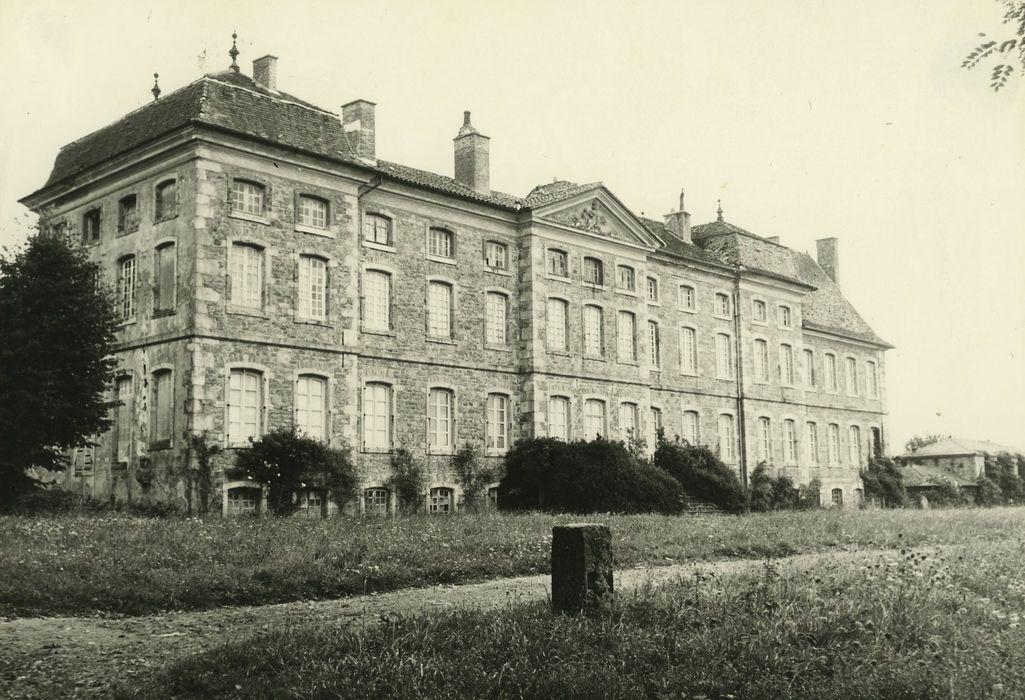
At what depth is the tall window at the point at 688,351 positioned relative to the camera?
34.9m

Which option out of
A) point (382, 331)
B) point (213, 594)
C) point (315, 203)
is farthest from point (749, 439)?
point (213, 594)

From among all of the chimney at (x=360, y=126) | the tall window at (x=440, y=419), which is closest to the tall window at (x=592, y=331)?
the tall window at (x=440, y=419)

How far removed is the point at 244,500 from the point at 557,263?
12221 mm

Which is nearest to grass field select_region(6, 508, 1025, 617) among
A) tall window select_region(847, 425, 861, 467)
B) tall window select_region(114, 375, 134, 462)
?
tall window select_region(114, 375, 134, 462)

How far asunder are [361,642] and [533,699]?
1565 millimetres

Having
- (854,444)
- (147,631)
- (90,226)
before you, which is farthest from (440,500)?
(854,444)

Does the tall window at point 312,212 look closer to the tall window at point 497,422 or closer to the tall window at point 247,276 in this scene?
the tall window at point 247,276

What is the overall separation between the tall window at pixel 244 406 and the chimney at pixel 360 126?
668 cm

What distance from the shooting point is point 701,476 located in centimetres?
3048

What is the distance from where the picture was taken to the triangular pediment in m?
29.5

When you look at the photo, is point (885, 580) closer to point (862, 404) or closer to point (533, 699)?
point (533, 699)

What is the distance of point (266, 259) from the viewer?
2264 centimetres

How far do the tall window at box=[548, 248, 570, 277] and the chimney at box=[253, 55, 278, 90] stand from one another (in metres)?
9.07

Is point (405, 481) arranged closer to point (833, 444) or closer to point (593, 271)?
point (593, 271)
